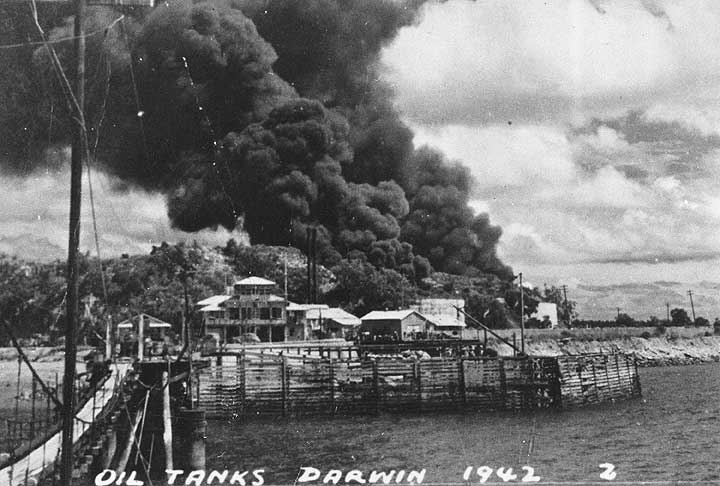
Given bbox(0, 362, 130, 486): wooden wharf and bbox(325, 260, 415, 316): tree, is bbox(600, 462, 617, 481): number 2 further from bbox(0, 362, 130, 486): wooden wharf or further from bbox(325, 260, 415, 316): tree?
bbox(325, 260, 415, 316): tree

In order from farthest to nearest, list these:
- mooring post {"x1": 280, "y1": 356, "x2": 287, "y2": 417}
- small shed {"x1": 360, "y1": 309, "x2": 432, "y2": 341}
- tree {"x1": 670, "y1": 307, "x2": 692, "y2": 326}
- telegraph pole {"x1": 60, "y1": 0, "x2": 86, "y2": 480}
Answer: tree {"x1": 670, "y1": 307, "x2": 692, "y2": 326} → small shed {"x1": 360, "y1": 309, "x2": 432, "y2": 341} → mooring post {"x1": 280, "y1": 356, "x2": 287, "y2": 417} → telegraph pole {"x1": 60, "y1": 0, "x2": 86, "y2": 480}

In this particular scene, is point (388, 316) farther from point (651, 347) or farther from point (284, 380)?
point (651, 347)

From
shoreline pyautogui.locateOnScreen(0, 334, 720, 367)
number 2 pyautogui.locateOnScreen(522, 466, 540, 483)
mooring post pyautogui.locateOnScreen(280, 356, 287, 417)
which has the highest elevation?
shoreline pyautogui.locateOnScreen(0, 334, 720, 367)

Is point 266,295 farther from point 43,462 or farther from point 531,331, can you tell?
point 43,462

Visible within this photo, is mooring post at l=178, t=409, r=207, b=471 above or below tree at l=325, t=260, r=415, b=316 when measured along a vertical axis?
below

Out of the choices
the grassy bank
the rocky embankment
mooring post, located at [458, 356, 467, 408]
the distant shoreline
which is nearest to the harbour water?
mooring post, located at [458, 356, 467, 408]

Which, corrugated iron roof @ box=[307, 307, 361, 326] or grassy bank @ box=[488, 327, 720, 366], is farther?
grassy bank @ box=[488, 327, 720, 366]

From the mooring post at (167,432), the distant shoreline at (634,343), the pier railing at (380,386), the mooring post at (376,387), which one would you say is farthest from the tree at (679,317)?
the mooring post at (167,432)
